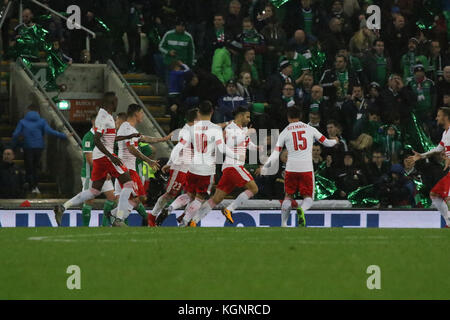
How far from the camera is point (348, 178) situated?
20125 mm

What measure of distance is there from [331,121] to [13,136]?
5.98 m

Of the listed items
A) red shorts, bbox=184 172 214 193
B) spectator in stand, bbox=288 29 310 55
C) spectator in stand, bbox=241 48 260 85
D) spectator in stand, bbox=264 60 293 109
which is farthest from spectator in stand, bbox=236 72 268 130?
red shorts, bbox=184 172 214 193

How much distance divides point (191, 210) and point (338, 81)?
6620 millimetres

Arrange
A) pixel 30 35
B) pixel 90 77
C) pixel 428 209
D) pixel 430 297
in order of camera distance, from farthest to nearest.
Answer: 1. pixel 90 77
2. pixel 30 35
3. pixel 428 209
4. pixel 430 297

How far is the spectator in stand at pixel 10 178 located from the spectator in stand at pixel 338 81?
21.0 feet

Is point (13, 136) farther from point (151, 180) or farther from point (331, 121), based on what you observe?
point (331, 121)

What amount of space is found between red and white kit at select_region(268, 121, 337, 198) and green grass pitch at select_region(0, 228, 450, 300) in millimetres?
2914

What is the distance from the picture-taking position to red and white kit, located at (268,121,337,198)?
1648 cm

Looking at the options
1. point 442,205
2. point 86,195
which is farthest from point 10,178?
point 442,205

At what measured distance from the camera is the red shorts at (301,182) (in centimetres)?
1652

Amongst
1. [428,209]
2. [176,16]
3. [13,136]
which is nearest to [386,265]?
[428,209]

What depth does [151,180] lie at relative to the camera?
20.3m

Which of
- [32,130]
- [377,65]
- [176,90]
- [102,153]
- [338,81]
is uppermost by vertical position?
[377,65]

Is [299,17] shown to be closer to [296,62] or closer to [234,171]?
[296,62]
